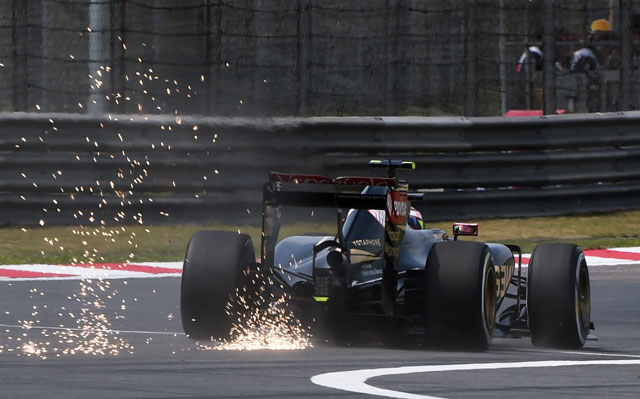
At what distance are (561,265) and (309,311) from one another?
1.46m

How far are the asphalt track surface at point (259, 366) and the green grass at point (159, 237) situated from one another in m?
3.14

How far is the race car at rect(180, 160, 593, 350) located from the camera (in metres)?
7.81

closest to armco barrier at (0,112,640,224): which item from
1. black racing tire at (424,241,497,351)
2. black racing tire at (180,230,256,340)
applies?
black racing tire at (180,230,256,340)

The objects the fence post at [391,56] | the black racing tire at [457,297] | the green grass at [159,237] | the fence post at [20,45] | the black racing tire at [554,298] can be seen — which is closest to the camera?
the black racing tire at [457,297]

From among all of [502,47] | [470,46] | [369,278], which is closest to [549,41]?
[502,47]

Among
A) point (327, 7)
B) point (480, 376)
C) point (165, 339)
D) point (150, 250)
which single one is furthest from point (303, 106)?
point (480, 376)

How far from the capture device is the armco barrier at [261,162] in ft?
44.3

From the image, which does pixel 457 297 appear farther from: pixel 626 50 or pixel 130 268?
pixel 626 50

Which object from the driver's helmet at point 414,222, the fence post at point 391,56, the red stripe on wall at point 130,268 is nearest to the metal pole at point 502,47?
the fence post at point 391,56

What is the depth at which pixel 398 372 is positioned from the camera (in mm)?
7023

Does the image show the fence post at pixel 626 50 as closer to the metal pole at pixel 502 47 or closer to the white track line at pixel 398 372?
the metal pole at pixel 502 47

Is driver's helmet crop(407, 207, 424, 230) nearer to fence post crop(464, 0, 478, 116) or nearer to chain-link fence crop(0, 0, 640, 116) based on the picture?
chain-link fence crop(0, 0, 640, 116)

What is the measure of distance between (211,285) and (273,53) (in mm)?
6334

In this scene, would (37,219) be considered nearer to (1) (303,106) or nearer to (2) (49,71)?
(2) (49,71)
